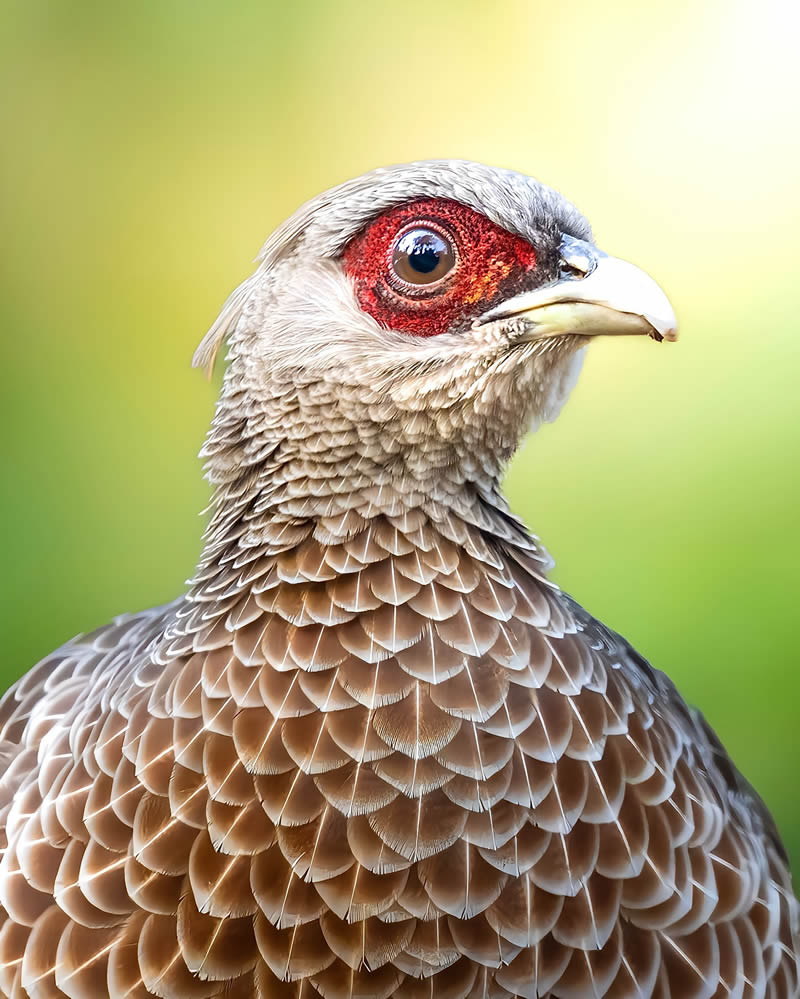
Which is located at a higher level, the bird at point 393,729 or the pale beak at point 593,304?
the pale beak at point 593,304

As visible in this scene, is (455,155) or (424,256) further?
(455,155)

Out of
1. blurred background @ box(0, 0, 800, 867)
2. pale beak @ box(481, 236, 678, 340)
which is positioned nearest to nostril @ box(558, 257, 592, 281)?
pale beak @ box(481, 236, 678, 340)

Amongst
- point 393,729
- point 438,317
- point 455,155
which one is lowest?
point 393,729

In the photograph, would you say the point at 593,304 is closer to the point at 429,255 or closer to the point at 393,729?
the point at 429,255

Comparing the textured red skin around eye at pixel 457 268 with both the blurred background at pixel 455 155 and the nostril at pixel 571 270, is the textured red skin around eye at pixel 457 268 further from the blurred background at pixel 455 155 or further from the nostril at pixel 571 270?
the blurred background at pixel 455 155

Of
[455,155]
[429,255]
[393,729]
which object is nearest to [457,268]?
[429,255]

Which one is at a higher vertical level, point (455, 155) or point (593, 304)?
point (455, 155)

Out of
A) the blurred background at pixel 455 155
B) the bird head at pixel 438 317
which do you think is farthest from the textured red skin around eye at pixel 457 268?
the blurred background at pixel 455 155

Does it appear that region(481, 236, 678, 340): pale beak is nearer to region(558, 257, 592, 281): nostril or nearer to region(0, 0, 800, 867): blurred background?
region(558, 257, 592, 281): nostril

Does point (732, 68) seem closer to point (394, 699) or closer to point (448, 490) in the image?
Answer: point (448, 490)
